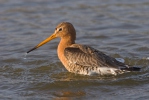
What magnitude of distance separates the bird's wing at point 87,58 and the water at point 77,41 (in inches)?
11.9

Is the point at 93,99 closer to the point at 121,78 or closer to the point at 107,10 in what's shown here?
the point at 121,78

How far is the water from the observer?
9.79m

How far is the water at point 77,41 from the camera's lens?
9.79 m

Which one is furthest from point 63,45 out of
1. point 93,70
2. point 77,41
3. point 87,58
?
point 77,41

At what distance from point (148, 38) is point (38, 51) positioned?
3.19 m

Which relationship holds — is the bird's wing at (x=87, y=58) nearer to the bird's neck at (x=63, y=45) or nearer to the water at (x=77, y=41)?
the bird's neck at (x=63, y=45)


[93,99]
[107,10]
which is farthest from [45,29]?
[93,99]

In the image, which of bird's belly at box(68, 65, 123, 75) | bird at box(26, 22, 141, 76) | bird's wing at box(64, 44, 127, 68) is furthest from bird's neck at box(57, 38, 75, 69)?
bird's belly at box(68, 65, 123, 75)

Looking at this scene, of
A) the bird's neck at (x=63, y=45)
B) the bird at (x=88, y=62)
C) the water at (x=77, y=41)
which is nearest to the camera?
the water at (x=77, y=41)

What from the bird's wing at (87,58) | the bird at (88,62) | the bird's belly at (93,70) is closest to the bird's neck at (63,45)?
the bird at (88,62)

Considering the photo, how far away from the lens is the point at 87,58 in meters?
10.7

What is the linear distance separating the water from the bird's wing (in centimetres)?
30

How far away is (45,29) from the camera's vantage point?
1459 centimetres

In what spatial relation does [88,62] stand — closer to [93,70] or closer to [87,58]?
[87,58]
